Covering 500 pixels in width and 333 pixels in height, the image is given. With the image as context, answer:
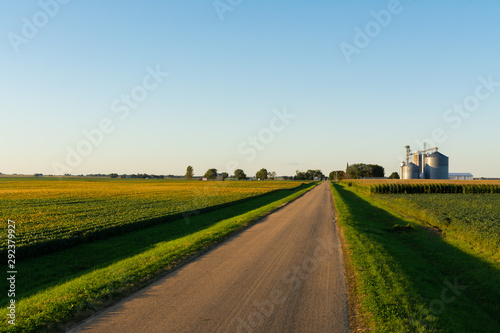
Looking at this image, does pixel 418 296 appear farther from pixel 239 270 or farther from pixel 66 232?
pixel 66 232

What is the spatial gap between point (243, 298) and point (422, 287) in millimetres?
5159

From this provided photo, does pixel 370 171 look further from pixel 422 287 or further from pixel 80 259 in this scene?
pixel 80 259

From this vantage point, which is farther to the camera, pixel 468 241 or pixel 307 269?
pixel 468 241

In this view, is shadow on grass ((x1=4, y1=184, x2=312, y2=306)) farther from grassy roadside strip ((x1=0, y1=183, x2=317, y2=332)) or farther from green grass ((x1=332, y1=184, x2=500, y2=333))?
green grass ((x1=332, y1=184, x2=500, y2=333))

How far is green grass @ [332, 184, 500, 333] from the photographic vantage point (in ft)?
21.7

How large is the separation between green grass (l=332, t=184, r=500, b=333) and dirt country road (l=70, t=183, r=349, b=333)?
2.43ft

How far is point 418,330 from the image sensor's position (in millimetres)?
6078

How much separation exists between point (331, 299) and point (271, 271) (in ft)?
8.51

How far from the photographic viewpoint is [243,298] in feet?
24.7

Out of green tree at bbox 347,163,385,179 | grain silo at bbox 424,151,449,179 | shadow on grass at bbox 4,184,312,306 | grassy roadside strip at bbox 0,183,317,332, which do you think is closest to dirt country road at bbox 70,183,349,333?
grassy roadside strip at bbox 0,183,317,332

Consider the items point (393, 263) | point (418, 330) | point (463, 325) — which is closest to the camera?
point (418, 330)

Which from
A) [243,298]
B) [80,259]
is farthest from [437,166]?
[243,298]

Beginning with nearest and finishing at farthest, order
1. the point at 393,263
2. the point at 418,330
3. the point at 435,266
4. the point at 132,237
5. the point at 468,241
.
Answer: the point at 418,330 → the point at 393,263 → the point at 435,266 → the point at 468,241 → the point at 132,237

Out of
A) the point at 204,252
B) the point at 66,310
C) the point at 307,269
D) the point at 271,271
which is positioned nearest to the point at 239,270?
the point at 271,271
